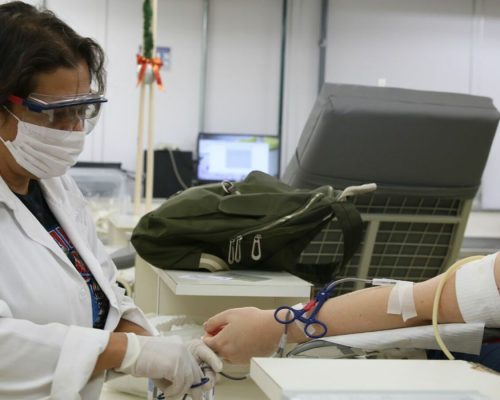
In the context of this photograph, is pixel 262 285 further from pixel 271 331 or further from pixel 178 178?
pixel 178 178

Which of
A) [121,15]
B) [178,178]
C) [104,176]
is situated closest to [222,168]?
[178,178]

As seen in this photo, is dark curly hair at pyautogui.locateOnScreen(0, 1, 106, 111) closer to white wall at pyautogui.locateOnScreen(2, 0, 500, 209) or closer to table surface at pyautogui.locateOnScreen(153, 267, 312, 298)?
table surface at pyautogui.locateOnScreen(153, 267, 312, 298)

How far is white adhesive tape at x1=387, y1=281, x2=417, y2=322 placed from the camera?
1.00 meters

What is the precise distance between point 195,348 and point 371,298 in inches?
13.1

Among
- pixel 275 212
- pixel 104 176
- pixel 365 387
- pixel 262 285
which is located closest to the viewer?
pixel 365 387

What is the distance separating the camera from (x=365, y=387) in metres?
0.67

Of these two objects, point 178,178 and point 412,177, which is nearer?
point 412,177

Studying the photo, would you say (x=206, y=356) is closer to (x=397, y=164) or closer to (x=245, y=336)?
(x=245, y=336)

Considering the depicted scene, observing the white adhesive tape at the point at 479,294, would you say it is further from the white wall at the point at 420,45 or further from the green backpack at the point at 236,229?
the white wall at the point at 420,45

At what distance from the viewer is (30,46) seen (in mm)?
1066

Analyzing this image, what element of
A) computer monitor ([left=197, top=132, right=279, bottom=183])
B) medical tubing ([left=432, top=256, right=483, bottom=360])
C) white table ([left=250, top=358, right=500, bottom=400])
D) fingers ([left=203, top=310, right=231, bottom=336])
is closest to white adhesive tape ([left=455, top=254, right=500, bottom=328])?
medical tubing ([left=432, top=256, right=483, bottom=360])

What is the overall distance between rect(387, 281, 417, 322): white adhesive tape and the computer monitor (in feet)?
12.5

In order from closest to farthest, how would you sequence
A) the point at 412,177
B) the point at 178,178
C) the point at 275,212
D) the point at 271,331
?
the point at 271,331 < the point at 275,212 < the point at 412,177 < the point at 178,178

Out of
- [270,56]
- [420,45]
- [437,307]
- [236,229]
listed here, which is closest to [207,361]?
[437,307]
